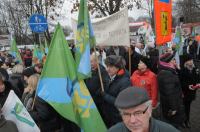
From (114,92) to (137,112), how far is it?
2.49 meters

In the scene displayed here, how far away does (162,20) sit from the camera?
5.73m

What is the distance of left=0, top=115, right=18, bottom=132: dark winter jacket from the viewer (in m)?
3.85

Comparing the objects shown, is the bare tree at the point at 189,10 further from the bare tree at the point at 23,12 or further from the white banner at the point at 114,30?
the white banner at the point at 114,30

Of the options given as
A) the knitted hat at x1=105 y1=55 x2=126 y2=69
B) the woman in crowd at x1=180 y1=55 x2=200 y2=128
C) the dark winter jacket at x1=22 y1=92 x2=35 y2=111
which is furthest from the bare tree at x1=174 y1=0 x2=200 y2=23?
the dark winter jacket at x1=22 y1=92 x2=35 y2=111

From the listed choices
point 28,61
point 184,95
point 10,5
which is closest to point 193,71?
point 184,95

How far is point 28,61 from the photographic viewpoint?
671 inches

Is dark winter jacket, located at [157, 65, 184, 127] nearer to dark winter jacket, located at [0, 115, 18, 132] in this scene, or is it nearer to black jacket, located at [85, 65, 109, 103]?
black jacket, located at [85, 65, 109, 103]

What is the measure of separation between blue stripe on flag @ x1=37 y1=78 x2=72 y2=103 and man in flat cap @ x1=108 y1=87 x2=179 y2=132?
2.02 meters

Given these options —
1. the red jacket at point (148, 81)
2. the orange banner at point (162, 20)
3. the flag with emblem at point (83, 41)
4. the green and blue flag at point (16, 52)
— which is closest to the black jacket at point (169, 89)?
the red jacket at point (148, 81)

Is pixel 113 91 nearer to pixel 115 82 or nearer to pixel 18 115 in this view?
pixel 115 82

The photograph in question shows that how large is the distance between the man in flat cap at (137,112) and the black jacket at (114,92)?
2380 millimetres

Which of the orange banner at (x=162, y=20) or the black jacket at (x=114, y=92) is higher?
the orange banner at (x=162, y=20)

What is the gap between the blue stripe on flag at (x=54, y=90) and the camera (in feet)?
14.4

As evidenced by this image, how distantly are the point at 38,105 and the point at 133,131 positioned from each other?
7.60ft
